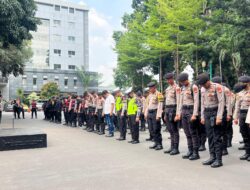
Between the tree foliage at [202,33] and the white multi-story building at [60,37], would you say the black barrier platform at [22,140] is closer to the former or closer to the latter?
the tree foliage at [202,33]

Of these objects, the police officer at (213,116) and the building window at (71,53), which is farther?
the building window at (71,53)

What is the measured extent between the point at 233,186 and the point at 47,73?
6146cm

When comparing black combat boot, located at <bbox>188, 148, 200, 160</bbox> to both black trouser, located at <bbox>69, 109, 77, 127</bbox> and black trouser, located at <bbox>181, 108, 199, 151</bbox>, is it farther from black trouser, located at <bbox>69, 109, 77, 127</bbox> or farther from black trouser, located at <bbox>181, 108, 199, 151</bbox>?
black trouser, located at <bbox>69, 109, 77, 127</bbox>

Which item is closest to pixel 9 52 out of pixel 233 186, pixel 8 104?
pixel 233 186

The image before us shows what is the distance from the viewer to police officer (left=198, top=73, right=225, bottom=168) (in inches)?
274

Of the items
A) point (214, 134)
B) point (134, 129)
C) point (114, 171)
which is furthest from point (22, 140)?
point (214, 134)

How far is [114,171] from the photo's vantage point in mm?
6617

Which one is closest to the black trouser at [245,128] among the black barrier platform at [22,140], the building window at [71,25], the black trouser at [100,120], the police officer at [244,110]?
the police officer at [244,110]

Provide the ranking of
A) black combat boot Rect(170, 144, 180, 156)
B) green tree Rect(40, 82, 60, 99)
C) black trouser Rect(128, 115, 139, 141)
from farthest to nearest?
green tree Rect(40, 82, 60, 99) → black trouser Rect(128, 115, 139, 141) → black combat boot Rect(170, 144, 180, 156)

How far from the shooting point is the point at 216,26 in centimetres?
2573

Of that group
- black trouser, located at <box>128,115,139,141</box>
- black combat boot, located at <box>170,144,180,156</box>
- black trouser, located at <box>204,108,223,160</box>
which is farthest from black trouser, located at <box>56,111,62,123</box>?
black trouser, located at <box>204,108,223,160</box>

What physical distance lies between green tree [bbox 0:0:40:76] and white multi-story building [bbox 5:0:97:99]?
143 ft

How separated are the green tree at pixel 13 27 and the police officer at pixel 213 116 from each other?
1443cm

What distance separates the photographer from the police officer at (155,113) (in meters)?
9.24
